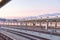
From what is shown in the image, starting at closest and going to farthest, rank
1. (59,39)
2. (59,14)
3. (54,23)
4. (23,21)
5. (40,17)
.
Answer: (59,39) < (59,14) < (54,23) < (40,17) < (23,21)

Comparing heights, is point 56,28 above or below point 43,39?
above

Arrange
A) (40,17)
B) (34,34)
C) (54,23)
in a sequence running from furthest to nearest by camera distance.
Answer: (34,34) < (40,17) < (54,23)

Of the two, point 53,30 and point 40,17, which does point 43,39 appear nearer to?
point 53,30

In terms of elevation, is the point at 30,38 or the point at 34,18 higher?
the point at 34,18

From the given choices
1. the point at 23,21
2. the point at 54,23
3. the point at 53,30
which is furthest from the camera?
the point at 23,21

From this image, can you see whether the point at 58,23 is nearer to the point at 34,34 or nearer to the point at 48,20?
the point at 48,20

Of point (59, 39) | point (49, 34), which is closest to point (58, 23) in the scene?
point (49, 34)

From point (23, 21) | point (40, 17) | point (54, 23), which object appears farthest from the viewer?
point (23, 21)

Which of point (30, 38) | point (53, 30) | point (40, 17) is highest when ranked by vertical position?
point (40, 17)

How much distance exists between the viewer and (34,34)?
10.5 metres

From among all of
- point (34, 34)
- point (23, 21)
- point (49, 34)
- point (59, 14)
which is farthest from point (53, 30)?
point (23, 21)

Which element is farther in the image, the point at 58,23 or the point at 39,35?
the point at 39,35

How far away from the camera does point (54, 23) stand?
9008 millimetres

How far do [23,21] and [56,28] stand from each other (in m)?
4.84
